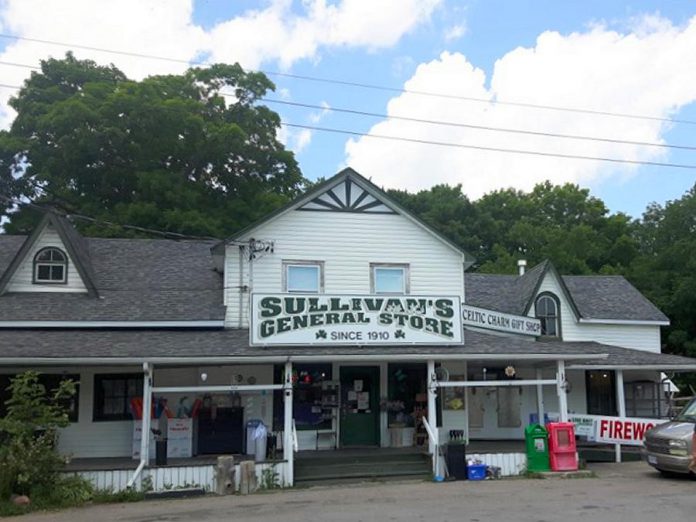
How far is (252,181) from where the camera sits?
4069cm

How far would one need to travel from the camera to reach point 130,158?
37.5 meters

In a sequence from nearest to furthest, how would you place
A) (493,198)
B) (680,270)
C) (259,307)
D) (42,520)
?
(42,520) → (259,307) → (680,270) → (493,198)

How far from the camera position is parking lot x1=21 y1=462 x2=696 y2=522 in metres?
11.2


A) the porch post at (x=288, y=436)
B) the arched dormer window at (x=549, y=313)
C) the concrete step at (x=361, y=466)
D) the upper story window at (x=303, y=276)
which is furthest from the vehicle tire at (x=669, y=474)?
the upper story window at (x=303, y=276)

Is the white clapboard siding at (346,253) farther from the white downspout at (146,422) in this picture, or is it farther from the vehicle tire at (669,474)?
the vehicle tire at (669,474)

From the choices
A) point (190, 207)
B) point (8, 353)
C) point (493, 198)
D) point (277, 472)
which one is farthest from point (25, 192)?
point (493, 198)

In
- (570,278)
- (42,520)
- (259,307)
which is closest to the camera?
(42,520)

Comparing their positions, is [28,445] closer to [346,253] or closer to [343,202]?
[346,253]

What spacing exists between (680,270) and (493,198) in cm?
1876

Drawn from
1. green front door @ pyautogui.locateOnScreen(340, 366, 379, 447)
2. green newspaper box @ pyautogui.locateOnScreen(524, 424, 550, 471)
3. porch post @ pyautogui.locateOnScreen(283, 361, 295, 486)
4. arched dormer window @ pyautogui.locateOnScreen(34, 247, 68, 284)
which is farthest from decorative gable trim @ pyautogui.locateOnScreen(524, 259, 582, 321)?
arched dormer window @ pyautogui.locateOnScreen(34, 247, 68, 284)

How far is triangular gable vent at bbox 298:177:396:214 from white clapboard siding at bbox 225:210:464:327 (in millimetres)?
141

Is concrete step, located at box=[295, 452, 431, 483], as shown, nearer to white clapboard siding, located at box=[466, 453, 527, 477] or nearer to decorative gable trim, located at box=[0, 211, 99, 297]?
white clapboard siding, located at box=[466, 453, 527, 477]

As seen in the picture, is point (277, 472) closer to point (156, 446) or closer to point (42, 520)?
point (156, 446)

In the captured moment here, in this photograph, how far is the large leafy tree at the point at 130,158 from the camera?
35.8 metres
